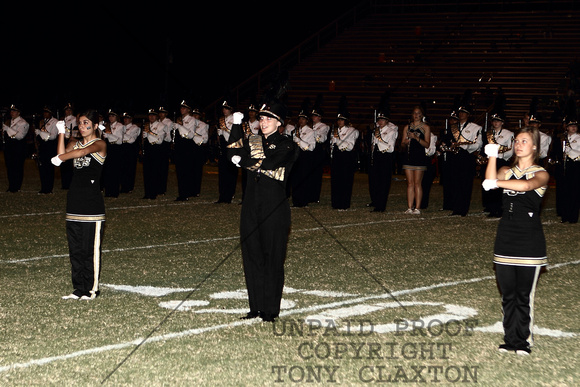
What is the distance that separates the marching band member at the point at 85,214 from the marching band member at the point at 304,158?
27.8ft

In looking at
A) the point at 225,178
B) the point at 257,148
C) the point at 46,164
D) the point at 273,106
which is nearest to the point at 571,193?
the point at 225,178

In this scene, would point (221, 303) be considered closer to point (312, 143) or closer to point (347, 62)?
point (312, 143)

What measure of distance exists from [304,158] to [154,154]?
10.3 feet

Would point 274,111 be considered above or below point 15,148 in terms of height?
above

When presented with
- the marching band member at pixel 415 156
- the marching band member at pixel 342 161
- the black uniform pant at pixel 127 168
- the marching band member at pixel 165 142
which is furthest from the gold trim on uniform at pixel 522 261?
the black uniform pant at pixel 127 168

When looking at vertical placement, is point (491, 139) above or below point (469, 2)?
below

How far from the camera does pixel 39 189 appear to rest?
728 inches

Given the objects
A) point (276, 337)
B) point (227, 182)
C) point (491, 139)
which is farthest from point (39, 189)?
point (276, 337)

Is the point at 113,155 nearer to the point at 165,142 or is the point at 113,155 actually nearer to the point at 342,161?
the point at 165,142

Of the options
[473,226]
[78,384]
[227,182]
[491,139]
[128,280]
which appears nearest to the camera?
[78,384]

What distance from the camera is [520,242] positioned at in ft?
18.1

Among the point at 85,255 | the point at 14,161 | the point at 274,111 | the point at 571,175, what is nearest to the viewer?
the point at 274,111

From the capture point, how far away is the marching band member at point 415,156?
14469 mm

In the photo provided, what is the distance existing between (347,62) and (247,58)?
485cm
